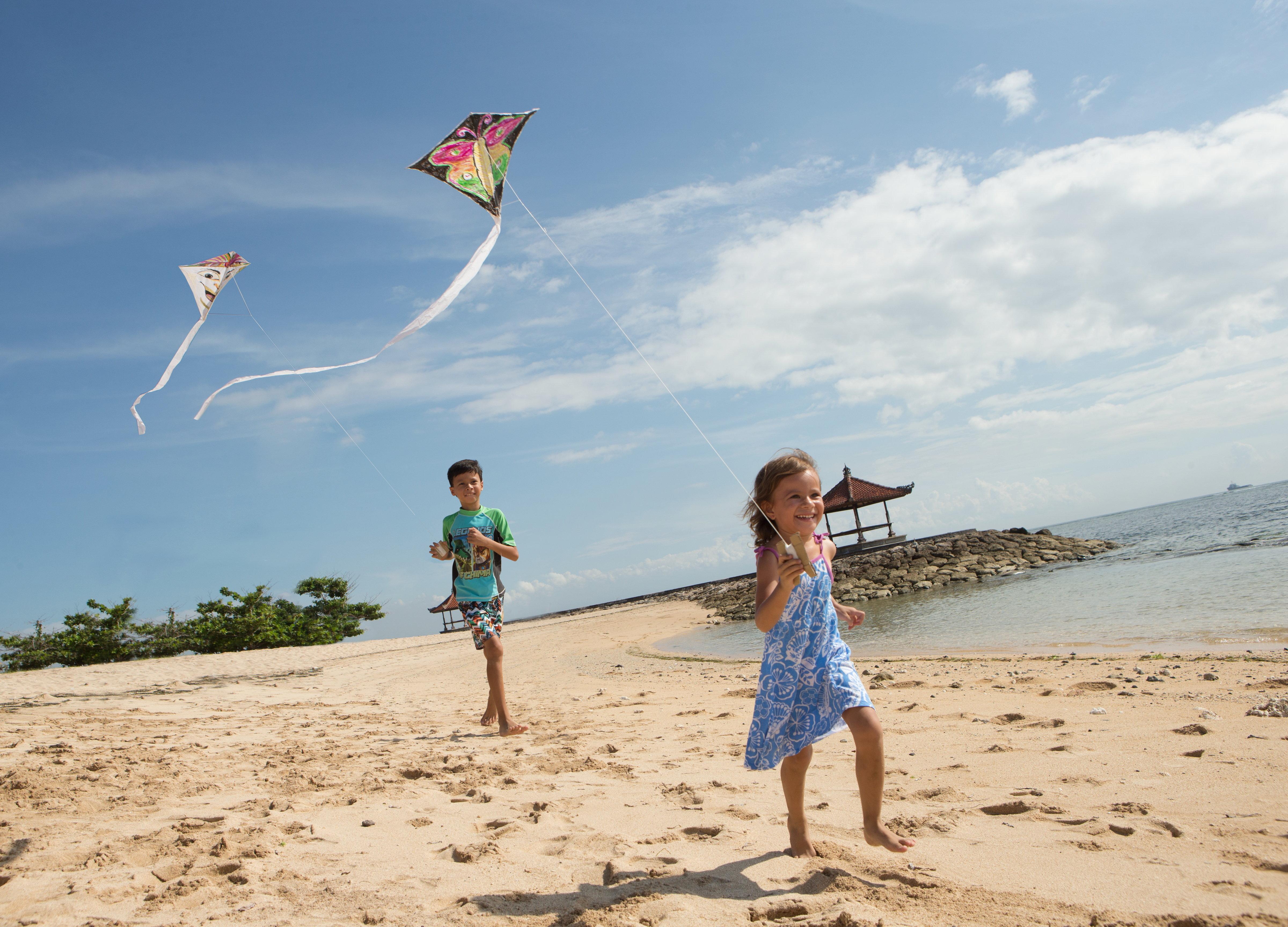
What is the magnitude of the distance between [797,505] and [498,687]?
3.44 metres

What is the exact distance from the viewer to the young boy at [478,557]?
5.38 metres

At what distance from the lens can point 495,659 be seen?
17.5 ft

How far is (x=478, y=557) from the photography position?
18.0 ft

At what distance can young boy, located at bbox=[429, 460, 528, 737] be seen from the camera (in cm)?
538

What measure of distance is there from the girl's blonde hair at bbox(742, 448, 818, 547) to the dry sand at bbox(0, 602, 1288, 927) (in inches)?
46.3

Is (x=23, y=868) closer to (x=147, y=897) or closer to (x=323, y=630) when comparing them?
(x=147, y=897)

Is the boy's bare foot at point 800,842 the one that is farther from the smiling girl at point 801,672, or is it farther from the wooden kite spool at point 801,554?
the wooden kite spool at point 801,554

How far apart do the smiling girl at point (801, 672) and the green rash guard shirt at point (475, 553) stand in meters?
3.10

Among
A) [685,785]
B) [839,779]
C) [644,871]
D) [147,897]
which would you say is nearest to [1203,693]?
[839,779]

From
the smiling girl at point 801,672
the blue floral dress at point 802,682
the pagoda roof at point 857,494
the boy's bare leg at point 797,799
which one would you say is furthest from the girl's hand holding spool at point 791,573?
the pagoda roof at point 857,494

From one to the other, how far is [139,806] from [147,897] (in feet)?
3.89

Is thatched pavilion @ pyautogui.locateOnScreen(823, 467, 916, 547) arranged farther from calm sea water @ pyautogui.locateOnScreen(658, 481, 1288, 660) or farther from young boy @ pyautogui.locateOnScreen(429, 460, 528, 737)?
young boy @ pyautogui.locateOnScreen(429, 460, 528, 737)

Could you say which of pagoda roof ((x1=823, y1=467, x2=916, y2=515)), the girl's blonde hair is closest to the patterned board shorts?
the girl's blonde hair

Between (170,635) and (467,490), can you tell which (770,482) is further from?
(170,635)
